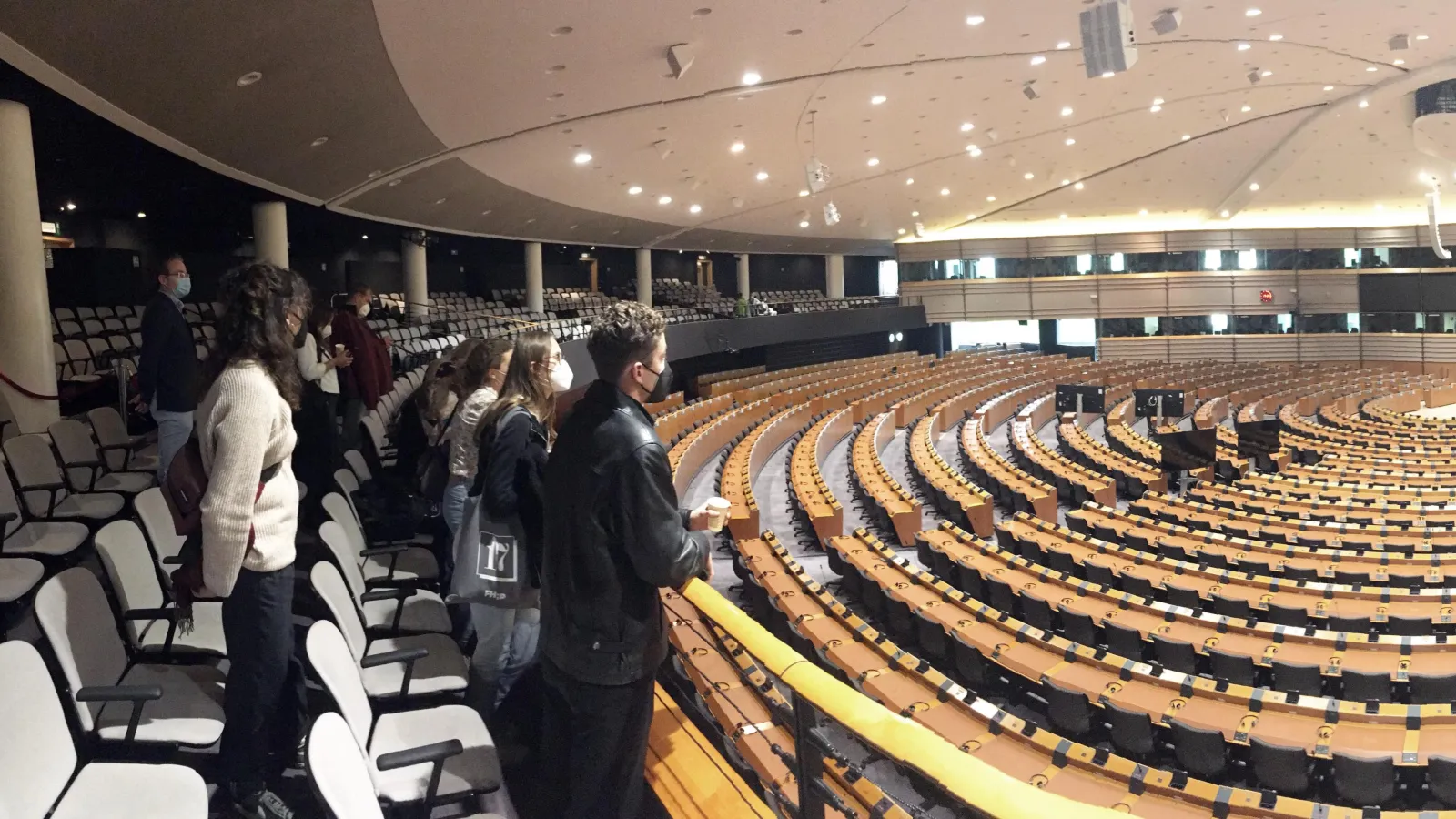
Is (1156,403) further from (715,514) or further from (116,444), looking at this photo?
(715,514)

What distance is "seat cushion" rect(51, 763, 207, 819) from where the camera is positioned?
2.10 m

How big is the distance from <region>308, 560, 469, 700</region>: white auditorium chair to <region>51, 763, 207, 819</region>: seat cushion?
2.24 feet

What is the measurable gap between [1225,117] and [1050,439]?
6.37 meters

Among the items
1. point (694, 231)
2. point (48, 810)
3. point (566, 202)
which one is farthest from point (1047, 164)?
point (48, 810)

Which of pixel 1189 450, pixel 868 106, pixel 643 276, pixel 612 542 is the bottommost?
pixel 1189 450

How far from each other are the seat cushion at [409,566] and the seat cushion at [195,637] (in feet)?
2.48

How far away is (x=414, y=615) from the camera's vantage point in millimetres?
3643

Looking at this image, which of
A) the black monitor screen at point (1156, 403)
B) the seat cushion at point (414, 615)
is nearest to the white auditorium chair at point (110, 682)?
the seat cushion at point (414, 615)

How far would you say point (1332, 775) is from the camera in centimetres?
474

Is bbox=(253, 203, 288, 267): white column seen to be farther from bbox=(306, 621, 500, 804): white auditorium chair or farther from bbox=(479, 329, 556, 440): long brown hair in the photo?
bbox=(306, 621, 500, 804): white auditorium chair

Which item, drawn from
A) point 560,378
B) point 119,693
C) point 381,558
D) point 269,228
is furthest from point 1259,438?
point 119,693

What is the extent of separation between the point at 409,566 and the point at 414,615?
2.49 feet

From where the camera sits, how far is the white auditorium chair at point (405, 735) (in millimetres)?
2344

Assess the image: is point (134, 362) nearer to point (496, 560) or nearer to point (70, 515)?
point (70, 515)
